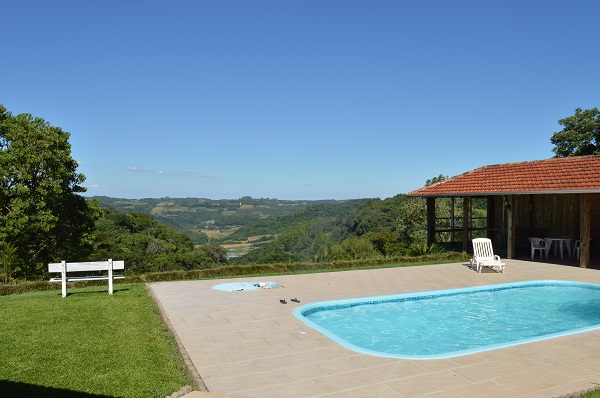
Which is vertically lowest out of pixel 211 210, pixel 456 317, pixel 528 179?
pixel 456 317

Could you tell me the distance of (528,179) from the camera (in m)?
14.9

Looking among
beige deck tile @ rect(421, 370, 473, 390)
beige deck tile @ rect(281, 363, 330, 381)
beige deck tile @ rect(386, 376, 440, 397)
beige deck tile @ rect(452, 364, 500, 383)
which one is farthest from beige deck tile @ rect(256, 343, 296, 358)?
beige deck tile @ rect(452, 364, 500, 383)

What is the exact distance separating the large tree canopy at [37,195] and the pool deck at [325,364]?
10.7m

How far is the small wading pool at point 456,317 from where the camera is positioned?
723 cm

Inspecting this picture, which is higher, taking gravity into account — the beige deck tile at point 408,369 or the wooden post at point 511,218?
the wooden post at point 511,218

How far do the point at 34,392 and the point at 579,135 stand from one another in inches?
1436

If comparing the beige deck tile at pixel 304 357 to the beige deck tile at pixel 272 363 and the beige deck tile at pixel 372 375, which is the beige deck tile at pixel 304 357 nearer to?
the beige deck tile at pixel 272 363

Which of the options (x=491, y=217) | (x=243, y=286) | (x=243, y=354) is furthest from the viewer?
(x=491, y=217)

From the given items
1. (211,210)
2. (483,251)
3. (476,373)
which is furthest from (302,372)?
(211,210)

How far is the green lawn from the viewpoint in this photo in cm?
444

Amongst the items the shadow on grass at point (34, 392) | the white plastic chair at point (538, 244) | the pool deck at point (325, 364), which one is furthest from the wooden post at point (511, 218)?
the shadow on grass at point (34, 392)

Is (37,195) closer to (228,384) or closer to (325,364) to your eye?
(228,384)

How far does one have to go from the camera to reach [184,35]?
71.8 ft

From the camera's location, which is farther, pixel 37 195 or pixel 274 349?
pixel 37 195
